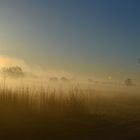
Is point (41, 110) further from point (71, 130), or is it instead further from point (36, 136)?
point (36, 136)

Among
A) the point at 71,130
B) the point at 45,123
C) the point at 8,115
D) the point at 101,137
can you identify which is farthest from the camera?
the point at 8,115

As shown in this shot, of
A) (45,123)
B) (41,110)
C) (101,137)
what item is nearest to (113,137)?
(101,137)

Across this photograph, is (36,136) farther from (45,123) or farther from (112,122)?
(112,122)

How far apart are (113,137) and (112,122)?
7.09m

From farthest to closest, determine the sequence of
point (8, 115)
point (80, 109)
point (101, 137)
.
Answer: point (80, 109)
point (8, 115)
point (101, 137)

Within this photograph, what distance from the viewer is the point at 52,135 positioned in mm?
17562

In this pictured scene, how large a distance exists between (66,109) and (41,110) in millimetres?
2155

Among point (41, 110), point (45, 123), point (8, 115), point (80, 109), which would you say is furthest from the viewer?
point (80, 109)

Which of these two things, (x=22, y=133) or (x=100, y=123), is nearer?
(x=22, y=133)

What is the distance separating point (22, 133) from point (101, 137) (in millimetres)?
3396

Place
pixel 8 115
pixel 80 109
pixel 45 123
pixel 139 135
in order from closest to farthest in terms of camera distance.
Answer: pixel 139 135 < pixel 45 123 < pixel 8 115 < pixel 80 109

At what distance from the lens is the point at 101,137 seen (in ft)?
55.0

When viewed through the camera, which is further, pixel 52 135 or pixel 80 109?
pixel 80 109

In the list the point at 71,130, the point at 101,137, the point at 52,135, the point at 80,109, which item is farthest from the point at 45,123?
the point at 80,109
